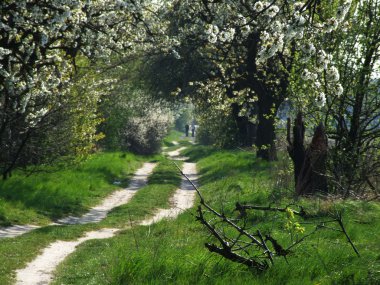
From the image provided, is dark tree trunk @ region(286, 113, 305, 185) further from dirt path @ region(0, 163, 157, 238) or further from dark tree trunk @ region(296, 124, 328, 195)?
dirt path @ region(0, 163, 157, 238)

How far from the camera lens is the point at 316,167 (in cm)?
1548

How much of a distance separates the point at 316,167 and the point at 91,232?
644cm

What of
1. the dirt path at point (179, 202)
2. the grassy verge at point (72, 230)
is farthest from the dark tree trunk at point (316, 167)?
the grassy verge at point (72, 230)

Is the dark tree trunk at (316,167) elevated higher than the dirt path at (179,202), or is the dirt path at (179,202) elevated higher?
the dark tree trunk at (316,167)

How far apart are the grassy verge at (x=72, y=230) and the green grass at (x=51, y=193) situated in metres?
1.40

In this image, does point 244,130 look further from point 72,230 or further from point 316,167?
point 72,230

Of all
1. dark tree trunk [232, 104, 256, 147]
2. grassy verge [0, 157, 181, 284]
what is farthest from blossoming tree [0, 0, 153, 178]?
dark tree trunk [232, 104, 256, 147]

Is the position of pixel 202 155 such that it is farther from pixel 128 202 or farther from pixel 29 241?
pixel 29 241

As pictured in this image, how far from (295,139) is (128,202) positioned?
8.45 meters

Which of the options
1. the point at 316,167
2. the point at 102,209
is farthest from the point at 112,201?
the point at 316,167

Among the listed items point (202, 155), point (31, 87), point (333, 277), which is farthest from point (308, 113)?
point (202, 155)

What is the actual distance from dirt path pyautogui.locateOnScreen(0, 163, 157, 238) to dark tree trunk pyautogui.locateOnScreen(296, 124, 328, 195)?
265 inches

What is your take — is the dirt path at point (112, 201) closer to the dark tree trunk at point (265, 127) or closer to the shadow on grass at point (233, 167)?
the shadow on grass at point (233, 167)

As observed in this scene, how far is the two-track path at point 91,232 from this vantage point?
10.5m
